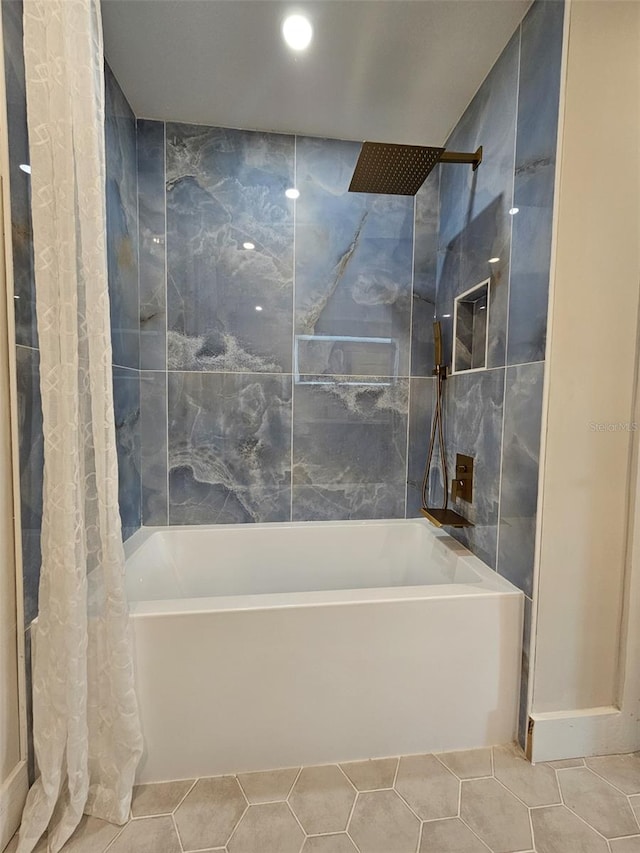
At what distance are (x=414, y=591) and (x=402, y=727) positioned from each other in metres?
0.43

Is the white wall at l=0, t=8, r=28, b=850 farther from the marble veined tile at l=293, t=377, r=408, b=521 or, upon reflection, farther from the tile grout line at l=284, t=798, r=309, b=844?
the marble veined tile at l=293, t=377, r=408, b=521

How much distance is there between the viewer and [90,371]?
103 centimetres

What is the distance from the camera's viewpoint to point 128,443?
177cm

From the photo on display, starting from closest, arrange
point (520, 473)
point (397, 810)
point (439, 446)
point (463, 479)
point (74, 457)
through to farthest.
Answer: point (74, 457) → point (397, 810) → point (520, 473) → point (463, 479) → point (439, 446)

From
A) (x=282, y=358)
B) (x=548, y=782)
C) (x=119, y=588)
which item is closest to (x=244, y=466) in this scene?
(x=282, y=358)

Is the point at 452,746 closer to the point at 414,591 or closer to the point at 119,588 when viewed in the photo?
the point at 414,591

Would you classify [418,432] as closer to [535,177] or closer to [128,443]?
[535,177]

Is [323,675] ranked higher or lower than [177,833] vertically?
higher

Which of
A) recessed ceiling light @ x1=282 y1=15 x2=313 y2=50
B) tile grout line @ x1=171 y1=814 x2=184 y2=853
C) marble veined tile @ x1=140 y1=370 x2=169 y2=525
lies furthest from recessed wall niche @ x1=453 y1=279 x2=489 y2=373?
tile grout line @ x1=171 y1=814 x2=184 y2=853

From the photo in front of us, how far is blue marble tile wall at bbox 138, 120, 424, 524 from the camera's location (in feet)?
6.18

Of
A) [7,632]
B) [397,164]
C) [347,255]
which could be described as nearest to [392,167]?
[397,164]

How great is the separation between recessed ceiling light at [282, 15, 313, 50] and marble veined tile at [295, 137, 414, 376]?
0.47m

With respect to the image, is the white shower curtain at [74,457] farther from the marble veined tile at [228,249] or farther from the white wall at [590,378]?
the white wall at [590,378]

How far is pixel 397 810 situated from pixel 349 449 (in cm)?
136
